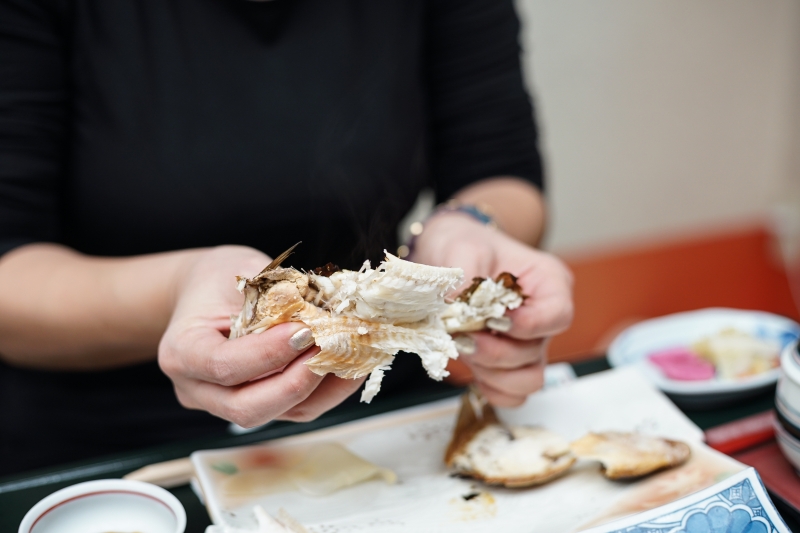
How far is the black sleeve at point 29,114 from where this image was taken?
114cm

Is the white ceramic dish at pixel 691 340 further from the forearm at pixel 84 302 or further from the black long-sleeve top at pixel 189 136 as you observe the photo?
the forearm at pixel 84 302

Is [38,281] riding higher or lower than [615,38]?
lower

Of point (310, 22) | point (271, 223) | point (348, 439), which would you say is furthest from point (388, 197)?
point (348, 439)

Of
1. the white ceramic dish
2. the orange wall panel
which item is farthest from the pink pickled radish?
the orange wall panel

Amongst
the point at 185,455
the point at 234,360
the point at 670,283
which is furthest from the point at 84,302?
the point at 670,283

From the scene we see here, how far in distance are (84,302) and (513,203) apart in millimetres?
895

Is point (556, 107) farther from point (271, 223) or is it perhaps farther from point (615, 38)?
point (271, 223)

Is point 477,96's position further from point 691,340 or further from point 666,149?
point 666,149

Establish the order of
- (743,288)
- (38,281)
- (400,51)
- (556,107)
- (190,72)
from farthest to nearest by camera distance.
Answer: (743,288) < (556,107) < (400,51) < (190,72) < (38,281)

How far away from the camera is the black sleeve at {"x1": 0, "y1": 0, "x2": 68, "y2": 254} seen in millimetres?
1142

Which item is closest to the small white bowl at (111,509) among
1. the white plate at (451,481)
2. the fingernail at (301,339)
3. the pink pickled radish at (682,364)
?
the white plate at (451,481)

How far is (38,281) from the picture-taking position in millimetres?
1121

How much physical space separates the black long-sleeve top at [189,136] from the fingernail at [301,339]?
419 millimetres

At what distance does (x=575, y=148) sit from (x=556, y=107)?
22cm
